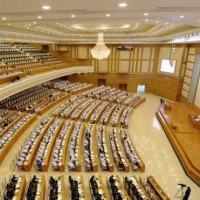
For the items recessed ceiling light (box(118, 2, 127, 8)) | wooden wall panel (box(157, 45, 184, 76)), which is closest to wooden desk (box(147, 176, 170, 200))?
recessed ceiling light (box(118, 2, 127, 8))

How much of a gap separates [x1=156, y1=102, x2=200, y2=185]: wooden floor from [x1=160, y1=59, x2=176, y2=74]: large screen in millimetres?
3533

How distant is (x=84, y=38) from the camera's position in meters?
17.8

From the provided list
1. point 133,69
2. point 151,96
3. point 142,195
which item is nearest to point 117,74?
point 133,69

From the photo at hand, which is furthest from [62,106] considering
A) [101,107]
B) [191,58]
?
[191,58]

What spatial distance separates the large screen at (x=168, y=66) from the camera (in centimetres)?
1668

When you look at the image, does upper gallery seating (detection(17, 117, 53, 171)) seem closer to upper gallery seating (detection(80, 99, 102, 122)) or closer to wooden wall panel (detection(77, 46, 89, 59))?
upper gallery seating (detection(80, 99, 102, 122))

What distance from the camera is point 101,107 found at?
13.4 m

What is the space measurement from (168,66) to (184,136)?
8836 millimetres

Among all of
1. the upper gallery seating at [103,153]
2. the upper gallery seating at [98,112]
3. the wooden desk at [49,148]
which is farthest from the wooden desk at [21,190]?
the upper gallery seating at [98,112]

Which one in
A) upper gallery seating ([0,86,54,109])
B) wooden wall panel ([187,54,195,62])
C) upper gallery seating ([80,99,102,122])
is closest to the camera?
upper gallery seating ([80,99,102,122])

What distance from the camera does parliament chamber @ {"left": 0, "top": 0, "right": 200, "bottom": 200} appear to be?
5.86 meters

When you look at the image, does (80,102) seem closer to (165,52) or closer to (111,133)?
(111,133)

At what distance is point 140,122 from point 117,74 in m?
8.16

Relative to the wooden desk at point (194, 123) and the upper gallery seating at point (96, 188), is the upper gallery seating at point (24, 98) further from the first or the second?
the wooden desk at point (194, 123)
